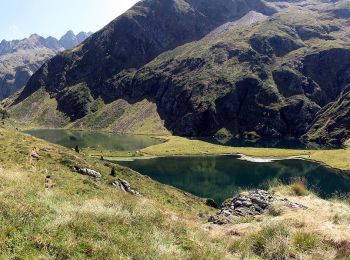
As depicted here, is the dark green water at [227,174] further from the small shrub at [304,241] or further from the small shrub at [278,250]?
the small shrub at [278,250]

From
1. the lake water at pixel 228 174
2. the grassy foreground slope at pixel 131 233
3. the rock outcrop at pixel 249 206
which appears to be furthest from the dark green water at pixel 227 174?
the grassy foreground slope at pixel 131 233

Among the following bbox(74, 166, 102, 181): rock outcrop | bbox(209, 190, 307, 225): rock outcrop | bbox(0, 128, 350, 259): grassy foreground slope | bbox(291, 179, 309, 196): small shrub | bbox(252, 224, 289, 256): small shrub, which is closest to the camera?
bbox(0, 128, 350, 259): grassy foreground slope

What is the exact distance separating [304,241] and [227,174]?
417 ft

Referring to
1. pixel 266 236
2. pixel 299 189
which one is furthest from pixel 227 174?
pixel 266 236

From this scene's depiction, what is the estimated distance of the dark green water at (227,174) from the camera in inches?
4759

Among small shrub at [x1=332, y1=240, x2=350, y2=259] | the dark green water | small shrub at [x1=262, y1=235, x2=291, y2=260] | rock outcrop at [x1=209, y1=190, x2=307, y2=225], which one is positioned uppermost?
small shrub at [x1=262, y1=235, x2=291, y2=260]

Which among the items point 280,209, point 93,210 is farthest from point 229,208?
point 93,210

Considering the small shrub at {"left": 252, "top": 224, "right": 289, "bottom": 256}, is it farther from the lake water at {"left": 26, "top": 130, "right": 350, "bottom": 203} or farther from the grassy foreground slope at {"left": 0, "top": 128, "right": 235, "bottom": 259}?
the lake water at {"left": 26, "top": 130, "right": 350, "bottom": 203}

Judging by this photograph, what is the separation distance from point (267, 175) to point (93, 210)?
5100 inches

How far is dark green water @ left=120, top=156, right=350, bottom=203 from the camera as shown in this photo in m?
121

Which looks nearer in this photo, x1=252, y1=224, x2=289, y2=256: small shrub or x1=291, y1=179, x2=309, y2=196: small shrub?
x1=252, y1=224, x2=289, y2=256: small shrub

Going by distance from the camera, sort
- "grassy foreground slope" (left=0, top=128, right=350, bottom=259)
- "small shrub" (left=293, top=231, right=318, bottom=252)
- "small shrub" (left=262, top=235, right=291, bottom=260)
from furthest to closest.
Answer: "small shrub" (left=293, top=231, right=318, bottom=252), "small shrub" (left=262, top=235, right=291, bottom=260), "grassy foreground slope" (left=0, top=128, right=350, bottom=259)

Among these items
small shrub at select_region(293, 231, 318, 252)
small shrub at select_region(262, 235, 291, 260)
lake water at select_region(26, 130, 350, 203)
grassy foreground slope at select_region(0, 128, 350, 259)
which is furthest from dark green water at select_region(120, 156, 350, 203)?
small shrub at select_region(262, 235, 291, 260)

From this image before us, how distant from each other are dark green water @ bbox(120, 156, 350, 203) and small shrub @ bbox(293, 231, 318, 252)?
276 ft
